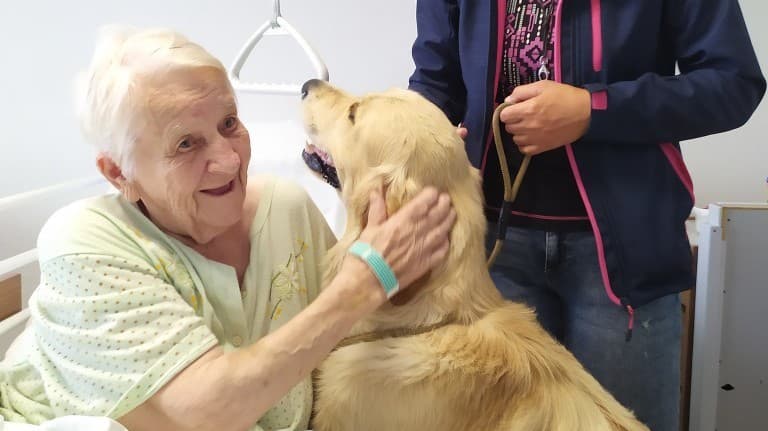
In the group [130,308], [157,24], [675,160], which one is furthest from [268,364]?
[157,24]

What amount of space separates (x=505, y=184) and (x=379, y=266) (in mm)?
414

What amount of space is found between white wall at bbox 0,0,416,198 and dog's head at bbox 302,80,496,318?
1.32 meters

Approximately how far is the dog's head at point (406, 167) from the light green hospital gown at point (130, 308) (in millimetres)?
146

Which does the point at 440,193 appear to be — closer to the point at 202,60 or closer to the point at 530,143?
the point at 530,143

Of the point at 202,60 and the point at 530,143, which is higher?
the point at 202,60

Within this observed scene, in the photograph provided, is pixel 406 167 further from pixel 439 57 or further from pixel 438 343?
pixel 439 57

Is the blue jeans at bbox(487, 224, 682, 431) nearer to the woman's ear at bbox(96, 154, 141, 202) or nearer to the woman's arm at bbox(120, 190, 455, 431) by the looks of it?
the woman's arm at bbox(120, 190, 455, 431)

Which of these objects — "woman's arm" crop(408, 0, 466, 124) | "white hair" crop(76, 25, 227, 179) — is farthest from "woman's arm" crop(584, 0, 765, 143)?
"white hair" crop(76, 25, 227, 179)

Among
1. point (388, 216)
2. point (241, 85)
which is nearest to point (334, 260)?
point (388, 216)

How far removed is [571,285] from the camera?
4.19 ft

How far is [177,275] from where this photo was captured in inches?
39.8

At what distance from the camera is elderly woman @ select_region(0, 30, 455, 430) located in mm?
865

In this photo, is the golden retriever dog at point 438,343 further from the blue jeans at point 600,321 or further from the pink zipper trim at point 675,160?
the pink zipper trim at point 675,160

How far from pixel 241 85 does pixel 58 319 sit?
45.4 inches
